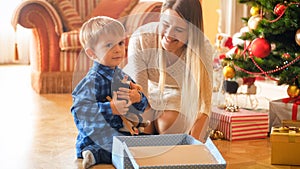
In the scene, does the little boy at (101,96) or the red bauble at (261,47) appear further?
the red bauble at (261,47)

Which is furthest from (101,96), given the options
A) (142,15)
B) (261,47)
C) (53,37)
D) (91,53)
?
(53,37)

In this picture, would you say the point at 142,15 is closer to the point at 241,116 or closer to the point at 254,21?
the point at 254,21

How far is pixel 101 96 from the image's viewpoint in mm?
1948

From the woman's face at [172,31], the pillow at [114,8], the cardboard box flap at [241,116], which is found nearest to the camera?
the woman's face at [172,31]

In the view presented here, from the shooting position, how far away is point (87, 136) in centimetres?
198

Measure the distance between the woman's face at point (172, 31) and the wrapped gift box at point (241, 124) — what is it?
48 centimetres

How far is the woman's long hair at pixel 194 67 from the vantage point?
6.54ft

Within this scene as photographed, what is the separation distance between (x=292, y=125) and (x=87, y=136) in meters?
0.90

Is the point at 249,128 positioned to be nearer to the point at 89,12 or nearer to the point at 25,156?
the point at 25,156

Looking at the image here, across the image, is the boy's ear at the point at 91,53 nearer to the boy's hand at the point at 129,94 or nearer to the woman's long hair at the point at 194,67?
the boy's hand at the point at 129,94

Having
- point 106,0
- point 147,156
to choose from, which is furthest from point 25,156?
point 106,0

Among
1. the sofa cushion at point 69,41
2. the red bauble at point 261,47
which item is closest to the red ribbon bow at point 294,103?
the red bauble at point 261,47

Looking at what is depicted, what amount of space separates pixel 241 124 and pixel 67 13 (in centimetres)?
193

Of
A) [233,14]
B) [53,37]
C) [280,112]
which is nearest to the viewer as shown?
[280,112]
